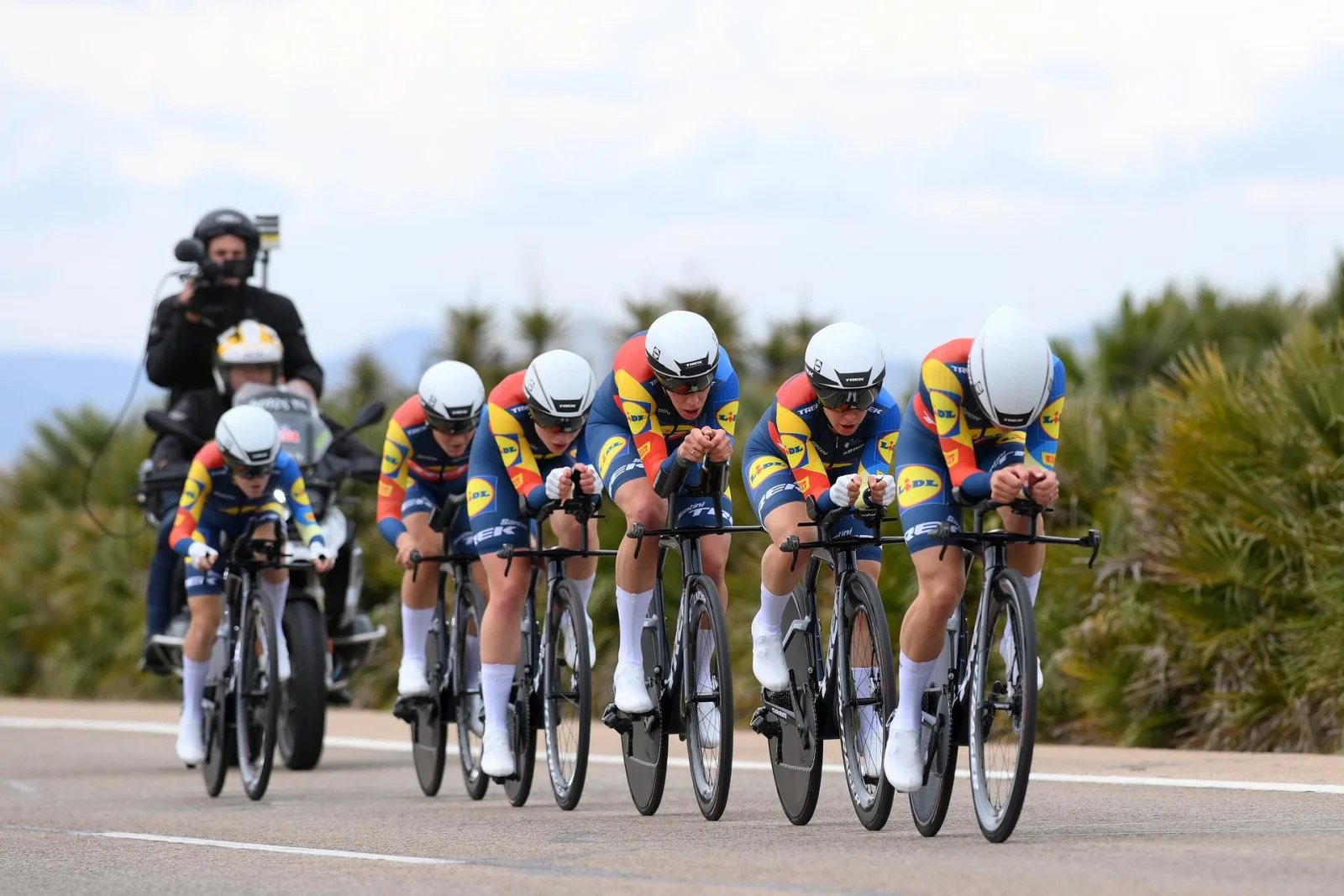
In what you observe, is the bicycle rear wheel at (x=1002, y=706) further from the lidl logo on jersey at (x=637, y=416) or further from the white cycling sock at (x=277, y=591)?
the white cycling sock at (x=277, y=591)

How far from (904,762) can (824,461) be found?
5.25ft

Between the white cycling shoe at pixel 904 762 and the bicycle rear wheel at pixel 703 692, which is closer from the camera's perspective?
the white cycling shoe at pixel 904 762

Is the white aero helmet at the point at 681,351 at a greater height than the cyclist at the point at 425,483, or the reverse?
the white aero helmet at the point at 681,351

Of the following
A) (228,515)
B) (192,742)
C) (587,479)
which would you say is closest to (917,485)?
(587,479)

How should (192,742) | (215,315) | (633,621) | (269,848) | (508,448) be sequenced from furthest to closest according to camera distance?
(215,315) → (192,742) → (508,448) → (633,621) → (269,848)

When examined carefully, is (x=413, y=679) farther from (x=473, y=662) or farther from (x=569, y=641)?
(x=569, y=641)

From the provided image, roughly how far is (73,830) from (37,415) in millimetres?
16144

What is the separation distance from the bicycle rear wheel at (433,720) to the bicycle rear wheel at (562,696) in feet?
3.92

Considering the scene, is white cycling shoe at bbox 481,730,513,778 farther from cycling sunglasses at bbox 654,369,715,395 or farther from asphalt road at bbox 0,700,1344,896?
cycling sunglasses at bbox 654,369,715,395

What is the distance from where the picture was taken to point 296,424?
13.6 metres

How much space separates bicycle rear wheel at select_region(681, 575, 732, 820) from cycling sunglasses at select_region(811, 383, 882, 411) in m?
0.91

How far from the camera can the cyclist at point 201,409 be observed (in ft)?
43.9

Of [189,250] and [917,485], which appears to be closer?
[917,485]

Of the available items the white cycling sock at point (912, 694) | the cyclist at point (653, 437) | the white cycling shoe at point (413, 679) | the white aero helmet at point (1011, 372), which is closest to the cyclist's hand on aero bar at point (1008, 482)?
the white aero helmet at point (1011, 372)
